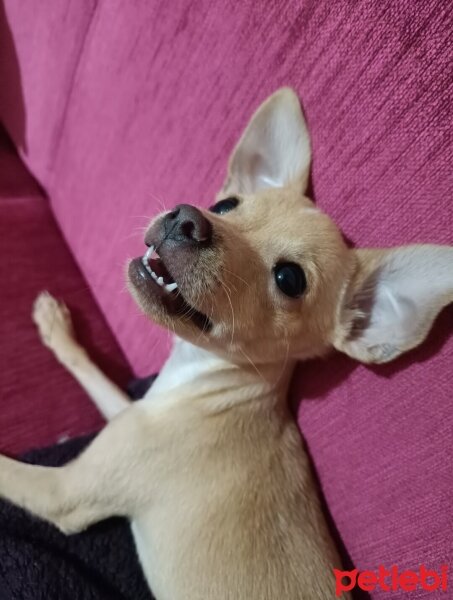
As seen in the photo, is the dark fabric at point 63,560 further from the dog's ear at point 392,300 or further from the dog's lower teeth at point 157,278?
the dog's ear at point 392,300

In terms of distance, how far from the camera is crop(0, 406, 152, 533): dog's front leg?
1.61 m

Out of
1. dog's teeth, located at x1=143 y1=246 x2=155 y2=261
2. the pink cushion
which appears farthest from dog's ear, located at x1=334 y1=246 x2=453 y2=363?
the pink cushion

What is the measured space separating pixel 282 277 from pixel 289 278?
0.06 feet

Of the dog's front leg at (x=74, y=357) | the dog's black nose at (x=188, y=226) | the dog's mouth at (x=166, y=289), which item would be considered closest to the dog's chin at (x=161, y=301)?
the dog's mouth at (x=166, y=289)

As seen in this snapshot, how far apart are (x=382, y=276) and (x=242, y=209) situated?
1.46 ft

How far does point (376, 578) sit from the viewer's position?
1483 mm

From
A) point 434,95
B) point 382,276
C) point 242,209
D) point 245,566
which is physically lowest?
point 245,566

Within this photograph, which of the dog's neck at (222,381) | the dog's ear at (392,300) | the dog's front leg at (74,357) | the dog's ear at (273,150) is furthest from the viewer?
the dog's front leg at (74,357)

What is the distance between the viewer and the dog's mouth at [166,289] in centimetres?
143

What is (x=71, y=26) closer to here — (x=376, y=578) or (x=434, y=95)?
(x=434, y=95)

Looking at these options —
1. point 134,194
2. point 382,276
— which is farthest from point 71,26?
point 382,276

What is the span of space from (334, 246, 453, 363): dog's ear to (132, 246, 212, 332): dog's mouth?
0.42 meters

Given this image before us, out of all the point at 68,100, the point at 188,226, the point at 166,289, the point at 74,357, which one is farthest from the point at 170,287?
the point at 68,100

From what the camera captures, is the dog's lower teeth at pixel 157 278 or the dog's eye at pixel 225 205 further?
the dog's eye at pixel 225 205
